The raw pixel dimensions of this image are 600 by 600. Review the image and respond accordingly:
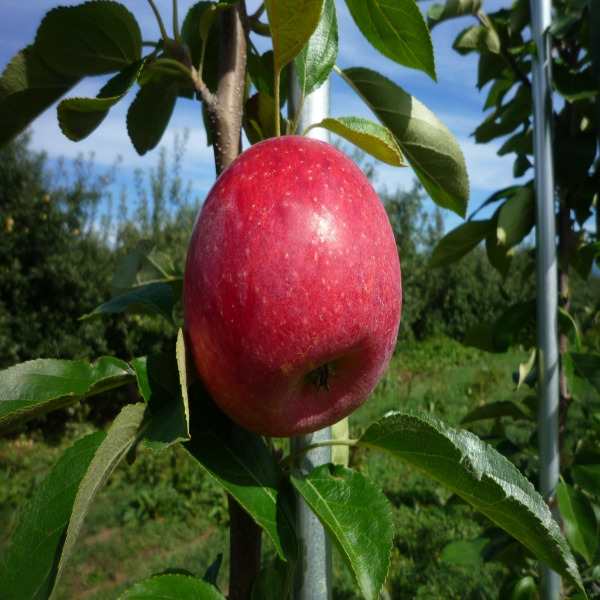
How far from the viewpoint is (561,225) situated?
1271mm

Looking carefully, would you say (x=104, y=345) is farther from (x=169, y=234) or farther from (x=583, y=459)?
(x=583, y=459)

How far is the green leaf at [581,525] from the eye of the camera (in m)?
1.05

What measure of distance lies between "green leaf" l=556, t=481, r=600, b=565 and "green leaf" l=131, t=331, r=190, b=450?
33.1 inches

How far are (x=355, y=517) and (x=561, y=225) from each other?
1007mm

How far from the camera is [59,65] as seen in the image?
58 centimetres

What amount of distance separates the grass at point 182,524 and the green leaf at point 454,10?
148 centimetres

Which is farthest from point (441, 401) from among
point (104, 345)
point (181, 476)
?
point (104, 345)

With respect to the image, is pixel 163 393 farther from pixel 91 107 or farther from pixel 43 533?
pixel 91 107

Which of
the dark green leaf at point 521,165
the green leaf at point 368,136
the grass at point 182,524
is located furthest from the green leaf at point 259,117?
the grass at point 182,524

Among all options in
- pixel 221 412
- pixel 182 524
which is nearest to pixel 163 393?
pixel 221 412

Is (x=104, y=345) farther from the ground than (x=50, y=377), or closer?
closer

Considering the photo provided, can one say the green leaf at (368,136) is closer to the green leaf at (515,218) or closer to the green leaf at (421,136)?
the green leaf at (421,136)

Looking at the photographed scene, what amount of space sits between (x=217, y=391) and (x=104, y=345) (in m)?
4.96

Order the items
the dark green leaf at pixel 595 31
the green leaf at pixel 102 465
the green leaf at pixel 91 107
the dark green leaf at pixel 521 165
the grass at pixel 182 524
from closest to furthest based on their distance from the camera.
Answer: the green leaf at pixel 102 465
the green leaf at pixel 91 107
the dark green leaf at pixel 595 31
the dark green leaf at pixel 521 165
the grass at pixel 182 524
